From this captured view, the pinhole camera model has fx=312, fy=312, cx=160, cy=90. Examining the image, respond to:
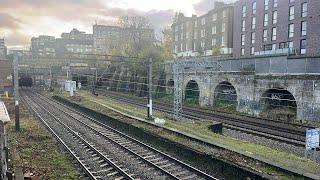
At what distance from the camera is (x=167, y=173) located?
12.5 metres

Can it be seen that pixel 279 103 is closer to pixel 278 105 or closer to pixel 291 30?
pixel 278 105

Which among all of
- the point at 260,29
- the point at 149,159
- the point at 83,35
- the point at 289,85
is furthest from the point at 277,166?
the point at 83,35

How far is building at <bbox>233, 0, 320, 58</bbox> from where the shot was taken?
4562 cm

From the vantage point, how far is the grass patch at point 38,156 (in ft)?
41.6

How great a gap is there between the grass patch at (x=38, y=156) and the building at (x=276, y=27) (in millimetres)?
31697

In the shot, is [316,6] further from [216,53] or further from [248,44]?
[216,53]

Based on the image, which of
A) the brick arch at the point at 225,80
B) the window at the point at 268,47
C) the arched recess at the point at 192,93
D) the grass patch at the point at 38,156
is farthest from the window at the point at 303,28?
the grass patch at the point at 38,156

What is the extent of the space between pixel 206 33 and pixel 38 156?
63.2m

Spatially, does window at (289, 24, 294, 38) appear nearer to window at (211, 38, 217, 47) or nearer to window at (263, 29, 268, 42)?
window at (263, 29, 268, 42)

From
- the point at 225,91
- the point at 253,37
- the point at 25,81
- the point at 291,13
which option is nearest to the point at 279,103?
the point at 225,91

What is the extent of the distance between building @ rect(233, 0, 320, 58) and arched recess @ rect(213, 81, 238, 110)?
7.32 meters

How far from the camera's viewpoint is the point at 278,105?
30516 millimetres

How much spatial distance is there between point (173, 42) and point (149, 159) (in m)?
77.4

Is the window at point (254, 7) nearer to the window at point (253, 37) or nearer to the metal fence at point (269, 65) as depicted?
the window at point (253, 37)
